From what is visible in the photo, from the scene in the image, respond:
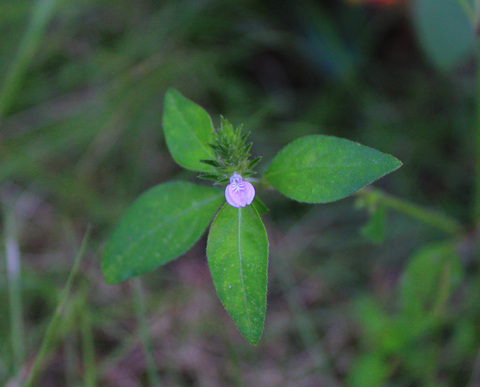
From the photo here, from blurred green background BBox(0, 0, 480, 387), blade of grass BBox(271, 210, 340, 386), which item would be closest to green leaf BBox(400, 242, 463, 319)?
blurred green background BBox(0, 0, 480, 387)

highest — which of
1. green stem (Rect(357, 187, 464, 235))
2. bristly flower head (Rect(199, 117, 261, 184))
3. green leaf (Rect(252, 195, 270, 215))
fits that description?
bristly flower head (Rect(199, 117, 261, 184))

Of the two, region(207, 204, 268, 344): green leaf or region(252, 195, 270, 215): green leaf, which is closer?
region(207, 204, 268, 344): green leaf

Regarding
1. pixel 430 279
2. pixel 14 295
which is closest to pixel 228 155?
pixel 430 279

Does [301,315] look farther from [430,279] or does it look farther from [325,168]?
[325,168]

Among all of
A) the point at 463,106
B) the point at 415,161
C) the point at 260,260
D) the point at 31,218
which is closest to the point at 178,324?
the point at 31,218

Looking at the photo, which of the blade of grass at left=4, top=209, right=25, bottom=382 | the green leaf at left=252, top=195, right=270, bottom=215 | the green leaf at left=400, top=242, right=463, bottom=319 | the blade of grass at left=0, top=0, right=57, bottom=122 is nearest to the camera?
the green leaf at left=252, top=195, right=270, bottom=215

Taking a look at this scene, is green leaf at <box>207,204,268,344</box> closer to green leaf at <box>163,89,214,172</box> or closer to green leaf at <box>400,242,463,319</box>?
green leaf at <box>163,89,214,172</box>

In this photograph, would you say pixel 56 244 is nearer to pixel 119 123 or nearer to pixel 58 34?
pixel 119 123
